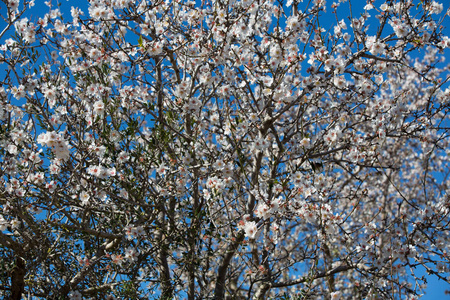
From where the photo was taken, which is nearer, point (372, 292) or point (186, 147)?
point (372, 292)

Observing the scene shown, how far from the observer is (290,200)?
4438 millimetres

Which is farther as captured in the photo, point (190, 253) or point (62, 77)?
point (62, 77)

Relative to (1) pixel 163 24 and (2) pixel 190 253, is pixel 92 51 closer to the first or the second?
(1) pixel 163 24

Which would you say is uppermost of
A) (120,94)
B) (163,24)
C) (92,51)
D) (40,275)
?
(163,24)

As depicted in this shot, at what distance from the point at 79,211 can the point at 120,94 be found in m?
1.32

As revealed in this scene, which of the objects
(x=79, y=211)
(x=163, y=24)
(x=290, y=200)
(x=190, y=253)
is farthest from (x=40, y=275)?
(x=163, y=24)

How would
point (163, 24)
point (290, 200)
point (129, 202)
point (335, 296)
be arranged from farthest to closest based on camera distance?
point (163, 24)
point (335, 296)
point (290, 200)
point (129, 202)

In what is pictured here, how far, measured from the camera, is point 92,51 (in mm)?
4566

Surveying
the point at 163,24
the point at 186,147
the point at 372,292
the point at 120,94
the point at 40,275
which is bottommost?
the point at 372,292

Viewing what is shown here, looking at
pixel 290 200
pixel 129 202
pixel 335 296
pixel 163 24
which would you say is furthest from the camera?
pixel 163 24

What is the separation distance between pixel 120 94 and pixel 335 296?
3202mm

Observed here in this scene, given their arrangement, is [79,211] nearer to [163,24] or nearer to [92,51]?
[92,51]

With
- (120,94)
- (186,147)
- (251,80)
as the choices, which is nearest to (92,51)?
(120,94)

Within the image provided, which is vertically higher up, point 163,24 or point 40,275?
point 163,24
